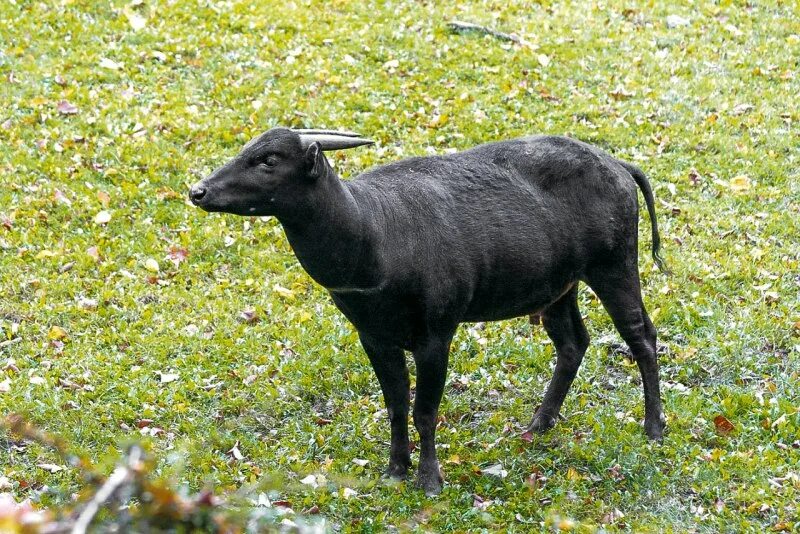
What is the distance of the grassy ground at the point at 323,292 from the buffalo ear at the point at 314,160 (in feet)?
5.91

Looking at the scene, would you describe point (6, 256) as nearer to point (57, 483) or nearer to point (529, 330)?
→ point (57, 483)

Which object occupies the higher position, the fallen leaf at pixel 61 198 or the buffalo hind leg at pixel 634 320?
the fallen leaf at pixel 61 198

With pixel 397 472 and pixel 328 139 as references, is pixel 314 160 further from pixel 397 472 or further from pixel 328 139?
pixel 397 472

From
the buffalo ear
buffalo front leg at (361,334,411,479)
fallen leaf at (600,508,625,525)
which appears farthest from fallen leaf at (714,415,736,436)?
the buffalo ear

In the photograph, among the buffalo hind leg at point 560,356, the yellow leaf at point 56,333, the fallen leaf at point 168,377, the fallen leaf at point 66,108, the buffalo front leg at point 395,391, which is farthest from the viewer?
the fallen leaf at point 66,108

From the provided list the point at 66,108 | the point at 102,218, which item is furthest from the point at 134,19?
the point at 102,218

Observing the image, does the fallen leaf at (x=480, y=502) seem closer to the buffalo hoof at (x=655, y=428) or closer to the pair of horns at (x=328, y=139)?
the buffalo hoof at (x=655, y=428)

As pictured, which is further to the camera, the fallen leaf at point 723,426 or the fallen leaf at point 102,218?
the fallen leaf at point 102,218

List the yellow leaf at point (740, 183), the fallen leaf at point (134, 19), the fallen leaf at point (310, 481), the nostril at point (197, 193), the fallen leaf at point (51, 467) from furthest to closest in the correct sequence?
1. the fallen leaf at point (134, 19)
2. the yellow leaf at point (740, 183)
3. the fallen leaf at point (51, 467)
4. the fallen leaf at point (310, 481)
5. the nostril at point (197, 193)

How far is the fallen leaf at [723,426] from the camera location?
6883mm

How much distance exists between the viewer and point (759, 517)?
6.10m

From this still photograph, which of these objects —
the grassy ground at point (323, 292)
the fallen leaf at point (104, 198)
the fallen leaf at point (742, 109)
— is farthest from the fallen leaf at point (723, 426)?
the fallen leaf at point (104, 198)

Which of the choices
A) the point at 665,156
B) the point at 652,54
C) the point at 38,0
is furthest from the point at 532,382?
the point at 38,0

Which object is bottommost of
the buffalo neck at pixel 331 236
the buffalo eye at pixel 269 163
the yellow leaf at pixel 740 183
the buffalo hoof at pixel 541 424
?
the buffalo hoof at pixel 541 424
